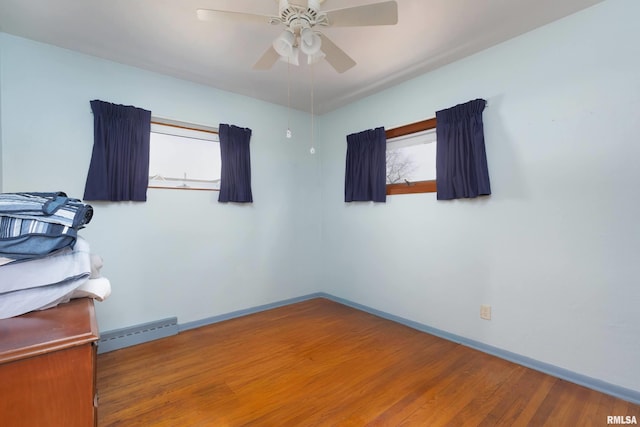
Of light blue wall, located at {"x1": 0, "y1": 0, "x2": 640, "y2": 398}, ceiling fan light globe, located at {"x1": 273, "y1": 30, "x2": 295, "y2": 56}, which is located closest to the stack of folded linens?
ceiling fan light globe, located at {"x1": 273, "y1": 30, "x2": 295, "y2": 56}

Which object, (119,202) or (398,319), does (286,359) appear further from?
(119,202)

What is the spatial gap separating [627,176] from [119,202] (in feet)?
12.3

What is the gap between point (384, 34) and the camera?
2100 millimetres

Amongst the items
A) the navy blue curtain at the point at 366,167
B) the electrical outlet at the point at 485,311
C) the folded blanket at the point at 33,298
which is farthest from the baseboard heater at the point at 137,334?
the electrical outlet at the point at 485,311

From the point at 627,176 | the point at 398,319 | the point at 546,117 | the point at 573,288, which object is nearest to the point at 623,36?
the point at 546,117

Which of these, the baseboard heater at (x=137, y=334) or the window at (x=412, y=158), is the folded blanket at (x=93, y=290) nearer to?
the baseboard heater at (x=137, y=334)

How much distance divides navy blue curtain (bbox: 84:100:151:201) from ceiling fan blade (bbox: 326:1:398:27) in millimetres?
1981

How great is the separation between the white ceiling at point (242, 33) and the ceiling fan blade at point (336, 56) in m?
0.34

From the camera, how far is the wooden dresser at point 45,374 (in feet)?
1.73

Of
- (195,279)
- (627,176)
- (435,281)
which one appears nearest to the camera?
(627,176)

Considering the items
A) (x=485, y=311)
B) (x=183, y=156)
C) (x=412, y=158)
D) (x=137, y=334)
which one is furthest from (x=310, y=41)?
(x=137, y=334)

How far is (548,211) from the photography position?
6.60 feet

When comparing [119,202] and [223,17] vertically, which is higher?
[223,17]

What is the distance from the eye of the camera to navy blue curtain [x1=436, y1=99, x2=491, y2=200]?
2.29m
